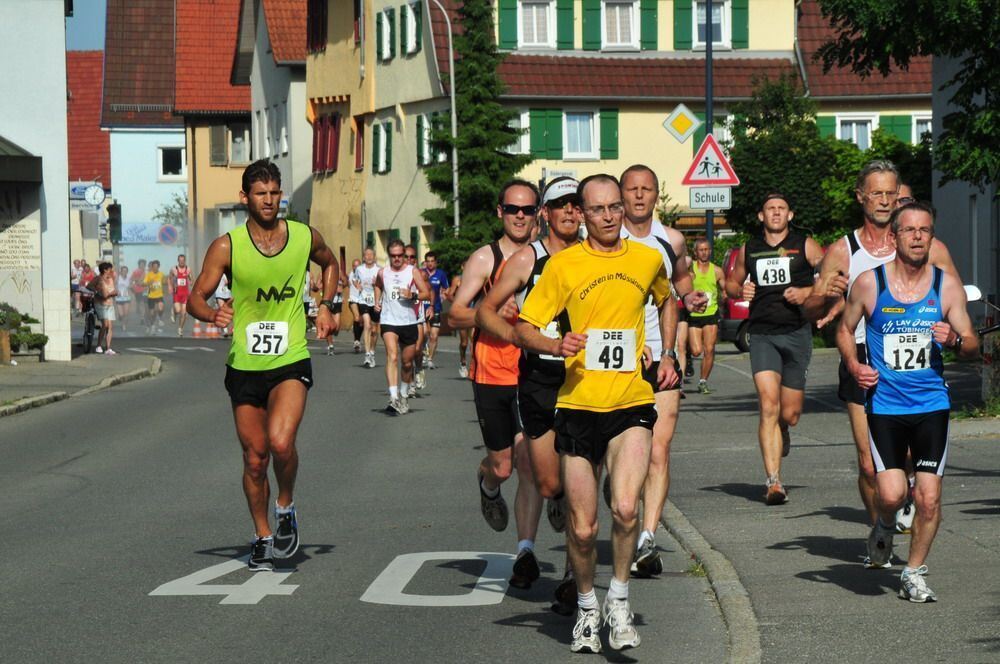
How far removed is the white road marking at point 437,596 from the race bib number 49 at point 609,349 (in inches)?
71.2

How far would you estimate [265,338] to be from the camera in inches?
382

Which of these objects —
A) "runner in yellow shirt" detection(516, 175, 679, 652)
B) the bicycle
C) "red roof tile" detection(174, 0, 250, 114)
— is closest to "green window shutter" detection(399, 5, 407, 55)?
the bicycle

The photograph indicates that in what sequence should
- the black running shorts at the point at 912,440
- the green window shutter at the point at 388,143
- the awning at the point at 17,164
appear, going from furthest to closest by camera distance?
the green window shutter at the point at 388,143 < the awning at the point at 17,164 < the black running shorts at the point at 912,440

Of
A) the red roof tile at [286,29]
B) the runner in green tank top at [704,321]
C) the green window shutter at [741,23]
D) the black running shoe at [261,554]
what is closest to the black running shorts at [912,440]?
the black running shoe at [261,554]

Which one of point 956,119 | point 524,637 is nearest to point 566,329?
point 524,637

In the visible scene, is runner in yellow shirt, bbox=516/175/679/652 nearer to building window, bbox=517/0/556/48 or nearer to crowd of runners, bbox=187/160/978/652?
crowd of runners, bbox=187/160/978/652

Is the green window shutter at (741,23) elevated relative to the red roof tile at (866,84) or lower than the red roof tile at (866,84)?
elevated

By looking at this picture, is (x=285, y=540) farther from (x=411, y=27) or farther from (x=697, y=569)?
(x=411, y=27)

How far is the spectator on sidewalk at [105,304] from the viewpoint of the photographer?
37000 mm

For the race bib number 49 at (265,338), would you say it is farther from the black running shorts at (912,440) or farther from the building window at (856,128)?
the building window at (856,128)

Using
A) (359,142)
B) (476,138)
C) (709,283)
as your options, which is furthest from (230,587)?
(359,142)

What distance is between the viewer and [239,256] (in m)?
9.75

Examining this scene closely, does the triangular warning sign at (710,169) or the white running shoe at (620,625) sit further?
the triangular warning sign at (710,169)

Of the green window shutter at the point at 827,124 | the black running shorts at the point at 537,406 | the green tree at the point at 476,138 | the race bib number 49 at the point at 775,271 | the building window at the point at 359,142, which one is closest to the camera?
the black running shorts at the point at 537,406
